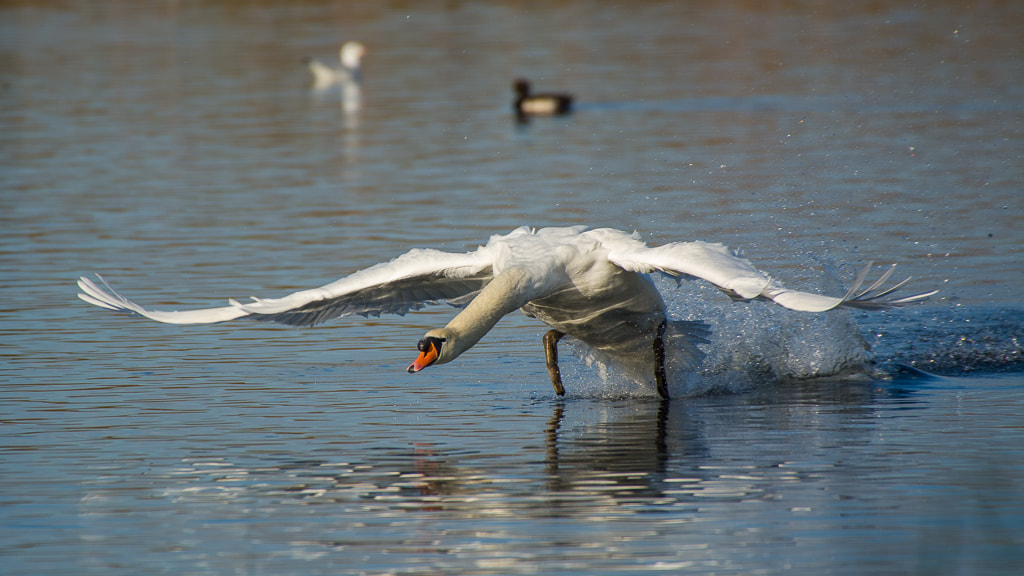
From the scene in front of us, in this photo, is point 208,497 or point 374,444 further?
point 374,444

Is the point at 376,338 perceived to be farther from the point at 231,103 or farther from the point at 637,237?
the point at 231,103

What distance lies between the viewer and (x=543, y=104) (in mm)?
30109

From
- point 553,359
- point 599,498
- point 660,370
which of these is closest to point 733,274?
point 599,498

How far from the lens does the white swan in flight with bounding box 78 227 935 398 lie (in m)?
9.81

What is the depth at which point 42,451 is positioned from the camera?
9.93m

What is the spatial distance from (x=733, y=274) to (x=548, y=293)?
1621 millimetres

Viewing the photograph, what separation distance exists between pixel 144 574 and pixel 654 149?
56.8ft

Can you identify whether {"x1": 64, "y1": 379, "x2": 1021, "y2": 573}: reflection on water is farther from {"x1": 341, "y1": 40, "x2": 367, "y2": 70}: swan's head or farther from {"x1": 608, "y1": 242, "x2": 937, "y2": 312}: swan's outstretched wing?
{"x1": 341, "y1": 40, "x2": 367, "y2": 70}: swan's head

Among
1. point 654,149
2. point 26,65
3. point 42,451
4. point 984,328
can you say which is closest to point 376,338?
point 42,451

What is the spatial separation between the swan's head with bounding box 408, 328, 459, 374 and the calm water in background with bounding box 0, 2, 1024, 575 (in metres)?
0.58

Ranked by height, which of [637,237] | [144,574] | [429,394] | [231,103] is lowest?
[144,574]

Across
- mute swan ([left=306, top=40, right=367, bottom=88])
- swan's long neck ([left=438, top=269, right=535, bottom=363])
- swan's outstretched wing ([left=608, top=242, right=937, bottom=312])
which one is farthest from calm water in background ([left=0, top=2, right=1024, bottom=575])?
mute swan ([left=306, top=40, right=367, bottom=88])

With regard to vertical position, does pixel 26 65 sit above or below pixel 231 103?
above

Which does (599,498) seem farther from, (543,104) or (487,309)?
(543,104)
